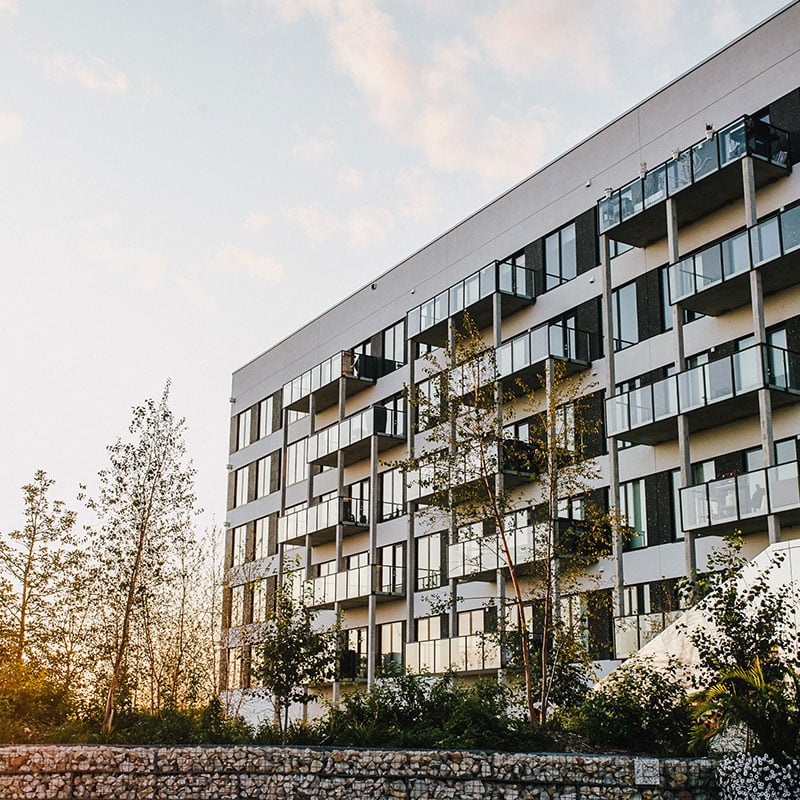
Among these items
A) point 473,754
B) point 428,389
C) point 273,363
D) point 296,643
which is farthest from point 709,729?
point 273,363

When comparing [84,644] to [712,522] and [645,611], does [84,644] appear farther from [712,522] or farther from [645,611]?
[712,522]

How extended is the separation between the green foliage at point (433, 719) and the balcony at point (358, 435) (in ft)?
65.4

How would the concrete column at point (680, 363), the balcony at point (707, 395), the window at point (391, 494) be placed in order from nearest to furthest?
the balcony at point (707, 395) < the concrete column at point (680, 363) < the window at point (391, 494)

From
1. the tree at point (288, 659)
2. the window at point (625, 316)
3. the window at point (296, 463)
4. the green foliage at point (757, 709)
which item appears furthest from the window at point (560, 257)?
the green foliage at point (757, 709)

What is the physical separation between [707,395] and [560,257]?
32.0 feet

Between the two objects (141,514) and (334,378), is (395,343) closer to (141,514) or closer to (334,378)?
(334,378)

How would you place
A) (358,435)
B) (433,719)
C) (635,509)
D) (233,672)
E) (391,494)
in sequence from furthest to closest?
(233,672)
(358,435)
(391,494)
(635,509)
(433,719)

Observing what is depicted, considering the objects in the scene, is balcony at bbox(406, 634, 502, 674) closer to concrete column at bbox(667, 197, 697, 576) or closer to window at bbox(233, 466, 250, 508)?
concrete column at bbox(667, 197, 697, 576)

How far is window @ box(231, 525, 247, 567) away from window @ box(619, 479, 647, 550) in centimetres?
2564

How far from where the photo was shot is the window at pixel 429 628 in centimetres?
3866

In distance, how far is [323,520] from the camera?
1759 inches

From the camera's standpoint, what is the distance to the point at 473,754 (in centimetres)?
1709

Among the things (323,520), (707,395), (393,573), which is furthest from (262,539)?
(707,395)

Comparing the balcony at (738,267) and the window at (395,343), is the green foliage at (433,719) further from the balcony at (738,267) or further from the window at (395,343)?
the window at (395,343)
